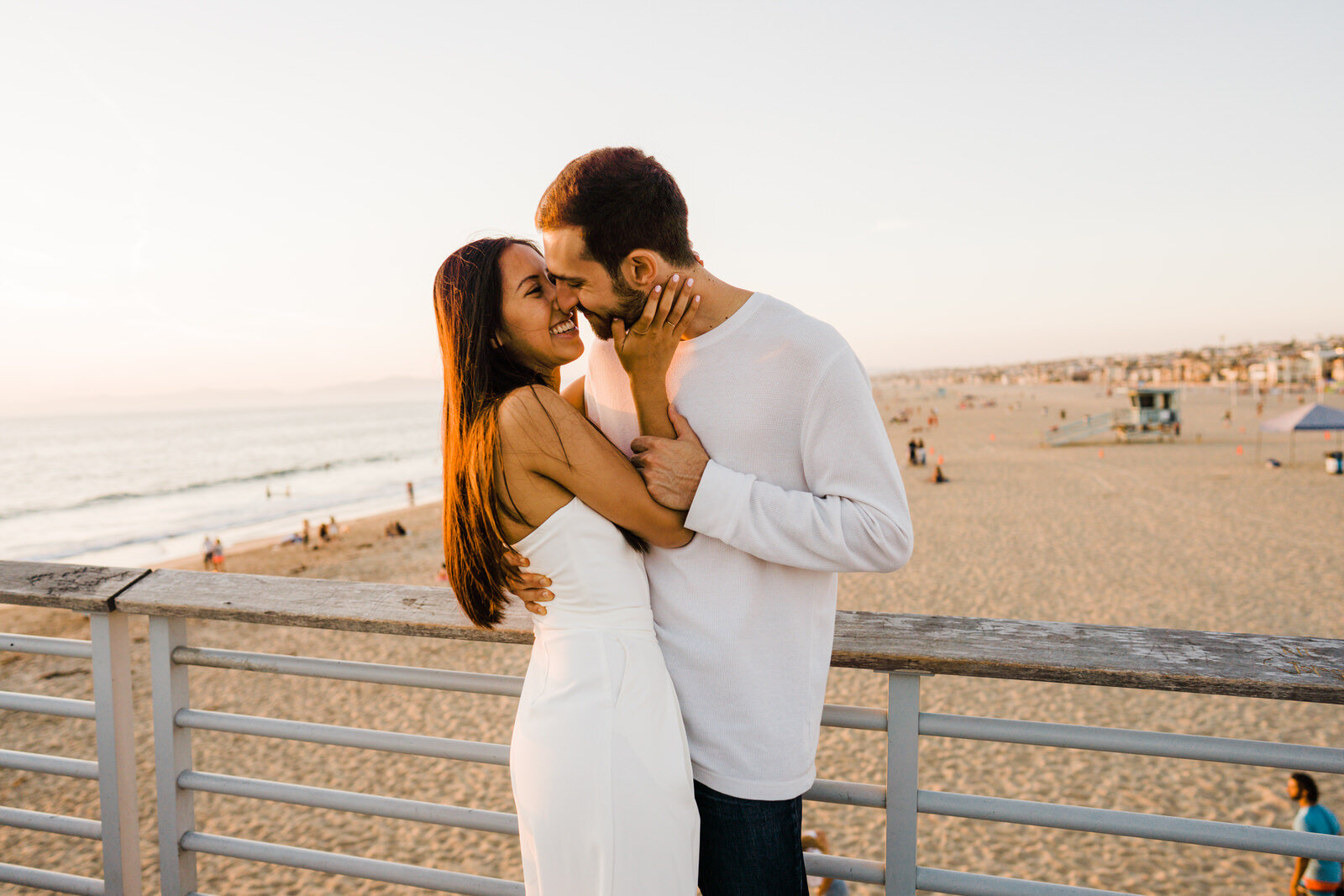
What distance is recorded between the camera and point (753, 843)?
4.77 feet

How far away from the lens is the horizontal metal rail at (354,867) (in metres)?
1.87

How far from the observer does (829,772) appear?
7.02 m

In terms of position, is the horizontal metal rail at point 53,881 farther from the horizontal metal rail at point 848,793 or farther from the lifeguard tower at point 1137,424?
the lifeguard tower at point 1137,424

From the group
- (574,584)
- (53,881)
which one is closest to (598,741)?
(574,584)

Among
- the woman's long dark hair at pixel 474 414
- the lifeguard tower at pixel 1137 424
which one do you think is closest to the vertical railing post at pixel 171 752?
the woman's long dark hair at pixel 474 414

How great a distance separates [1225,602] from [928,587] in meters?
4.29

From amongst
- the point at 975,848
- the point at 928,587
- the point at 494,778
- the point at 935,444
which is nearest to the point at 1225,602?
the point at 928,587

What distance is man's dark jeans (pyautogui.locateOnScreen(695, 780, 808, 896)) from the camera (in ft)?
4.74

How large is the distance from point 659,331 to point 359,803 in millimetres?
1424

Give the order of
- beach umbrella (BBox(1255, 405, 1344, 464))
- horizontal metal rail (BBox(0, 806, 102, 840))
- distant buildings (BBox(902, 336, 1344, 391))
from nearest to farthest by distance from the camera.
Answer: horizontal metal rail (BBox(0, 806, 102, 840)) < beach umbrella (BBox(1255, 405, 1344, 464)) < distant buildings (BBox(902, 336, 1344, 391))

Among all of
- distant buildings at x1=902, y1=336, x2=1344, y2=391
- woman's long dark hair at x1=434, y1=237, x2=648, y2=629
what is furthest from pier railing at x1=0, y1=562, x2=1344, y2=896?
distant buildings at x1=902, y1=336, x2=1344, y2=391

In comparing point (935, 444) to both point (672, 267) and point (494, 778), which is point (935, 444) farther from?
point (672, 267)

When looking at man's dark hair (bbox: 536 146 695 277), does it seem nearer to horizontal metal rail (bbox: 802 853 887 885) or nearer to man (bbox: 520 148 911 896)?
man (bbox: 520 148 911 896)

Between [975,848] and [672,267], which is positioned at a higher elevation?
[672,267]
